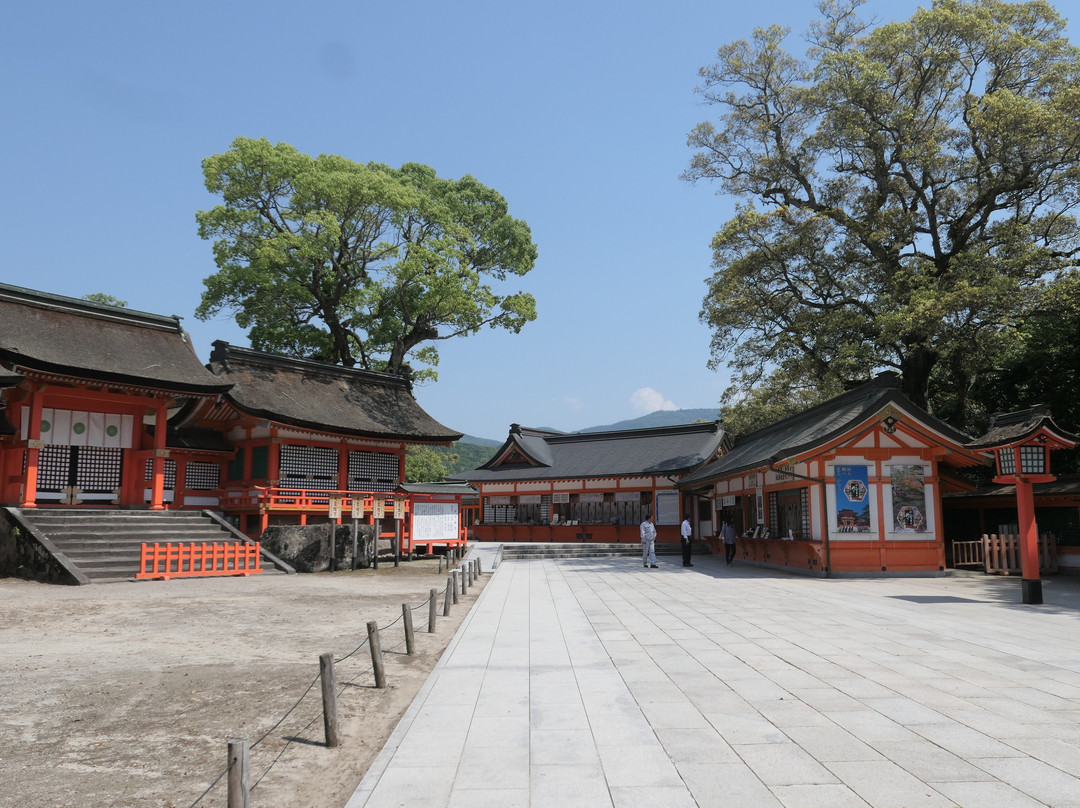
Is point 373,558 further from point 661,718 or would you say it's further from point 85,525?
point 661,718

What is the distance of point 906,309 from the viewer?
20312 mm

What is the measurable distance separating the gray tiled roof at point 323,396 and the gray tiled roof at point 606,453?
8199mm

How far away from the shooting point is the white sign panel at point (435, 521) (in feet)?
79.6

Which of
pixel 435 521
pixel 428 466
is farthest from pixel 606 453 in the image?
pixel 435 521

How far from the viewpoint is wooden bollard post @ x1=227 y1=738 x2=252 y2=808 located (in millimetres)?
3602

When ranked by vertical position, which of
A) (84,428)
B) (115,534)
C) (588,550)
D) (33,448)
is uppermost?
(84,428)

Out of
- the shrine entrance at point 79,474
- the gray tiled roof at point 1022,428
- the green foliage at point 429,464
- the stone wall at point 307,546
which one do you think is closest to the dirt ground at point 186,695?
the stone wall at point 307,546

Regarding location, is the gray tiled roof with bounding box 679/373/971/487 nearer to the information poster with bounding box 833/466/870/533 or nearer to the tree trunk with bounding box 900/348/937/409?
the information poster with bounding box 833/466/870/533

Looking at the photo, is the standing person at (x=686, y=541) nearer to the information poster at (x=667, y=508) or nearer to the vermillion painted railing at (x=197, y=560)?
the information poster at (x=667, y=508)

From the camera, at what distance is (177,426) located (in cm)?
2558

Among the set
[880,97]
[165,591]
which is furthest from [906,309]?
[165,591]

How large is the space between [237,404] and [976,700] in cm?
2241

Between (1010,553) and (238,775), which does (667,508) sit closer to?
(1010,553)

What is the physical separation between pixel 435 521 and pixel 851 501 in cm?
1317
